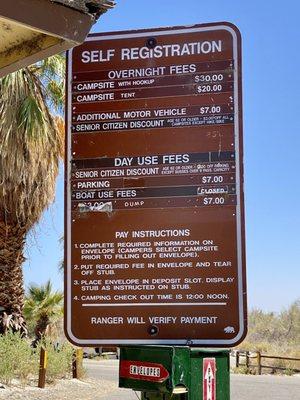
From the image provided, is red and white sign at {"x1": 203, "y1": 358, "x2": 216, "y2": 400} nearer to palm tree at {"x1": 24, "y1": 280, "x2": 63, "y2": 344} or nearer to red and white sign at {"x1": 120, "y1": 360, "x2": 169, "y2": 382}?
red and white sign at {"x1": 120, "y1": 360, "x2": 169, "y2": 382}

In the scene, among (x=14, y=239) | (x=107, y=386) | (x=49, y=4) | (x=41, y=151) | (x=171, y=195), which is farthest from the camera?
(x=107, y=386)

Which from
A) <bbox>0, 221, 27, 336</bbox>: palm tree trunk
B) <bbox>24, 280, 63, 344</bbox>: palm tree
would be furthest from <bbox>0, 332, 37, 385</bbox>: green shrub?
<bbox>24, 280, 63, 344</bbox>: palm tree

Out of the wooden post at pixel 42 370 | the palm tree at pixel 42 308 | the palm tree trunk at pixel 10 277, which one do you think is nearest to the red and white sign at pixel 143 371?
the wooden post at pixel 42 370

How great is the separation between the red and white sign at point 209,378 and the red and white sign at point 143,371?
0.71 ft

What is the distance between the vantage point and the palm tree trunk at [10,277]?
649 inches

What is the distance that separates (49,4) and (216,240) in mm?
1298

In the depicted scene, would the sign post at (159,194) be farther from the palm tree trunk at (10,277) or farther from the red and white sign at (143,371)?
the palm tree trunk at (10,277)

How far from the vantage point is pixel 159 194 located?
131 inches

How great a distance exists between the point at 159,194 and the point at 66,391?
44.6 ft

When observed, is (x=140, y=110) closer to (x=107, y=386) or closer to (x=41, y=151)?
(x=41, y=151)

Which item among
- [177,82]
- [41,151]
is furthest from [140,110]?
[41,151]

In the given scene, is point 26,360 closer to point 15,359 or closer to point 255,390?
point 15,359

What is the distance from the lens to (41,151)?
1517cm

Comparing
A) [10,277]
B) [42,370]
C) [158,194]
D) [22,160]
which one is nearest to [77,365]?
[42,370]
